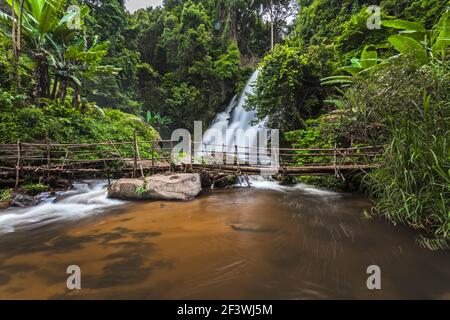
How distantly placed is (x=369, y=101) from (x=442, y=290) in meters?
3.26

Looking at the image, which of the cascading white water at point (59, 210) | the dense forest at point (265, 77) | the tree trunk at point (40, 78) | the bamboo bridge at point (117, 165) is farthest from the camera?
the tree trunk at point (40, 78)

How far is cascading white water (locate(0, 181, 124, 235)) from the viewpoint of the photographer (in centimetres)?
506

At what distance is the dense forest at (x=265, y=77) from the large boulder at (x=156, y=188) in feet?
12.5

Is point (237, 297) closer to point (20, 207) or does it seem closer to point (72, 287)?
point (72, 287)

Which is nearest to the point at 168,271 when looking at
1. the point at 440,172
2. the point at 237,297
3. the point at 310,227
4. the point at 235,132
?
the point at 237,297

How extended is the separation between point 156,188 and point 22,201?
3.20 metres

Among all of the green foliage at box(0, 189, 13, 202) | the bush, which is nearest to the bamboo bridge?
the green foliage at box(0, 189, 13, 202)

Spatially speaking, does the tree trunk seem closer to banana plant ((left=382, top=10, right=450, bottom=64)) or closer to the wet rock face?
the wet rock face

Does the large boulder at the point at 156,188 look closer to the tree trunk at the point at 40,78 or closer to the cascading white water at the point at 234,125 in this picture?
the tree trunk at the point at 40,78

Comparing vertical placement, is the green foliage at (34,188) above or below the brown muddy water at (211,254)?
above

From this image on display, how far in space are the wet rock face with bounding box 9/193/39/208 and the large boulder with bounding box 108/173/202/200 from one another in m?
1.76

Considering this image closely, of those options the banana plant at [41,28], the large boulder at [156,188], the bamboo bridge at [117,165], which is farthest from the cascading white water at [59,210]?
A: the banana plant at [41,28]

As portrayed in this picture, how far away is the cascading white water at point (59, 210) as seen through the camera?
16.6 feet

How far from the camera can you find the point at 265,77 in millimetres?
10984
